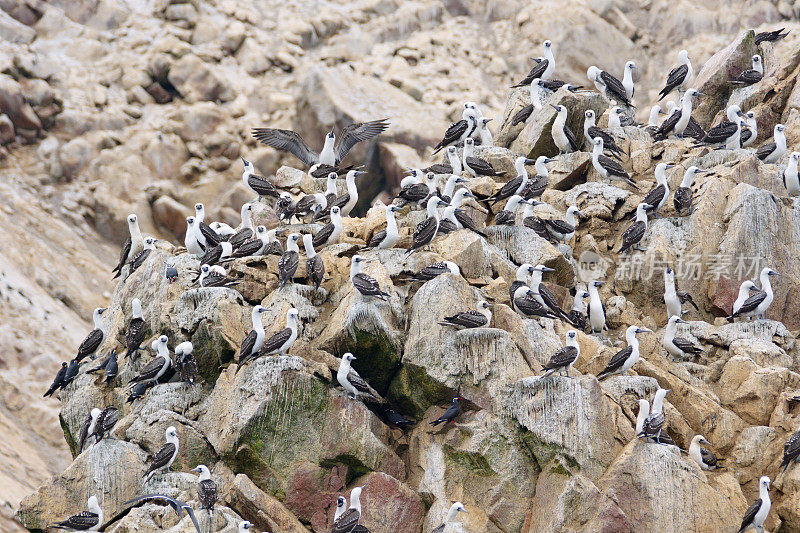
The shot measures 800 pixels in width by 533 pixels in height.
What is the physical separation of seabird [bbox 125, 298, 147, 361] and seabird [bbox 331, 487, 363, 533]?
19.2 feet

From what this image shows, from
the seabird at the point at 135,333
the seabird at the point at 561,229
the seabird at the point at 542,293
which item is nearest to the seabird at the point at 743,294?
the seabird at the point at 542,293

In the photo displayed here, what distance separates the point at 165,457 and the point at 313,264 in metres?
4.91

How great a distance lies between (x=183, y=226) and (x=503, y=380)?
2408 centimetres

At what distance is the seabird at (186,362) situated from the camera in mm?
18891

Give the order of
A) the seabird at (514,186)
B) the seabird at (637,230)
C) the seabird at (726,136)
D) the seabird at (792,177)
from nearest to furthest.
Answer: the seabird at (637,230) < the seabird at (514,186) < the seabird at (792,177) < the seabird at (726,136)

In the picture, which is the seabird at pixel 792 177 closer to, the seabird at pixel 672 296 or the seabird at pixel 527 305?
the seabird at pixel 672 296

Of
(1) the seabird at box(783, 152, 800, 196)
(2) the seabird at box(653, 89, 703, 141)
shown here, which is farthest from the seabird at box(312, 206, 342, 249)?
(1) the seabird at box(783, 152, 800, 196)

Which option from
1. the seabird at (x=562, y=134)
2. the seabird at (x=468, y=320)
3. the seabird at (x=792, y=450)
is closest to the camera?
the seabird at (x=792, y=450)

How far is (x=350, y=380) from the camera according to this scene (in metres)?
17.8

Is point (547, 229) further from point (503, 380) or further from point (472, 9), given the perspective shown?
point (472, 9)

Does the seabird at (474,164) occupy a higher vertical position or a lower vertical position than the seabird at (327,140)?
lower

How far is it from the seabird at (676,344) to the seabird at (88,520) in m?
11.0

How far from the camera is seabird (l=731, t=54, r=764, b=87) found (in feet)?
90.7

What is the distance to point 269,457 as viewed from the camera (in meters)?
17.5
